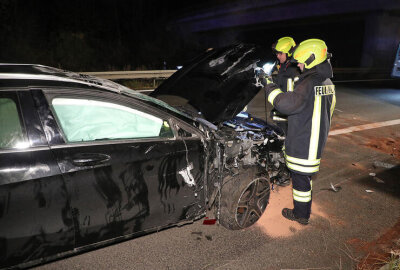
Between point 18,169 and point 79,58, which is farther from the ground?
point 79,58

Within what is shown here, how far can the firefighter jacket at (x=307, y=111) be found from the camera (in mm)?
2924

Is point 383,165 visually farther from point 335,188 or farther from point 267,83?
point 267,83

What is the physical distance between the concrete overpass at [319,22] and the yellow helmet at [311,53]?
22491 mm

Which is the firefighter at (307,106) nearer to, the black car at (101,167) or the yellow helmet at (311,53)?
the yellow helmet at (311,53)

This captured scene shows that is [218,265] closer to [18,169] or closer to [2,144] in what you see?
[18,169]

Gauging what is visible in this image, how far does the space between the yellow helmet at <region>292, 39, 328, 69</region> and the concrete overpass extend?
2249 centimetres

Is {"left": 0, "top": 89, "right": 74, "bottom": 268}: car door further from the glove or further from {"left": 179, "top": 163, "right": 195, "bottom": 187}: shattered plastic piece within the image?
the glove

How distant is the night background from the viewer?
1844 centimetres

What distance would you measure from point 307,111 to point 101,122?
2.03 meters

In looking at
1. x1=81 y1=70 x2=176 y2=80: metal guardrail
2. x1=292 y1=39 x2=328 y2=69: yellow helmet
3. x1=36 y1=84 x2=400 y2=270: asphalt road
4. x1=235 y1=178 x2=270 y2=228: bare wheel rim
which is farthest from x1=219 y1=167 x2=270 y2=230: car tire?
x1=81 y1=70 x2=176 y2=80: metal guardrail

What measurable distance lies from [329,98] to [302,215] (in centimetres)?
131

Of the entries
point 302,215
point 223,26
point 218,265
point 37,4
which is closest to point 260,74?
point 302,215

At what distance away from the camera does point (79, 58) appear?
18.9 m

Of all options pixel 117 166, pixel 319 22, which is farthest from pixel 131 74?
pixel 319 22
